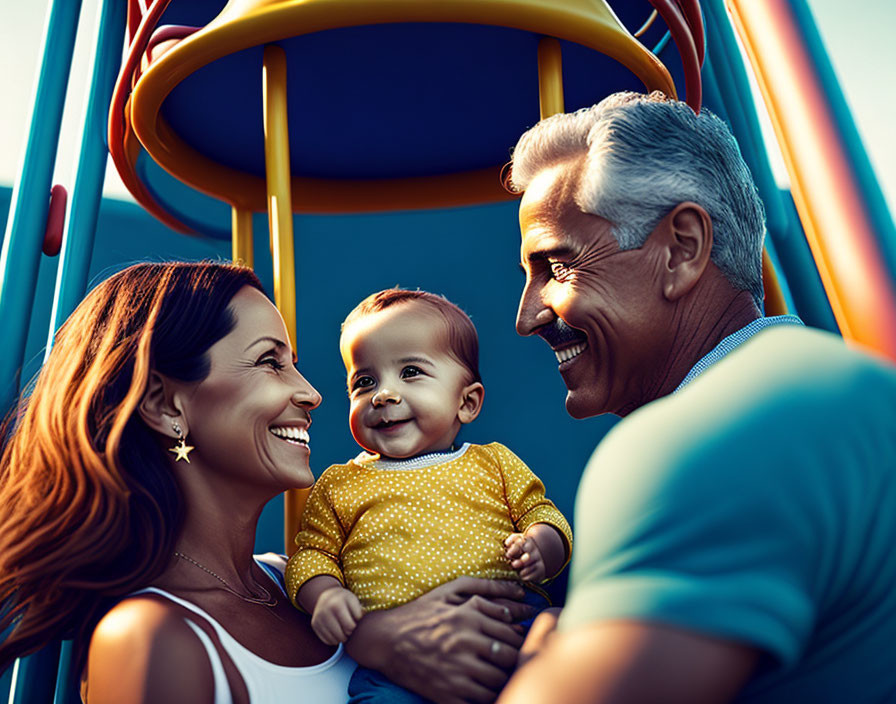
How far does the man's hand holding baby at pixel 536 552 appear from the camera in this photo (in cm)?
215

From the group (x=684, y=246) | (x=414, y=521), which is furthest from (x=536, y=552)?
(x=684, y=246)

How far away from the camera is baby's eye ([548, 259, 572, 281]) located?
2020 mm

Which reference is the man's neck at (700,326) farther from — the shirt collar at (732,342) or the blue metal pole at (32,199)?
A: the blue metal pole at (32,199)

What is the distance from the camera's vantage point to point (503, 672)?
1879 millimetres

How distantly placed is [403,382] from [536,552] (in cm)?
65

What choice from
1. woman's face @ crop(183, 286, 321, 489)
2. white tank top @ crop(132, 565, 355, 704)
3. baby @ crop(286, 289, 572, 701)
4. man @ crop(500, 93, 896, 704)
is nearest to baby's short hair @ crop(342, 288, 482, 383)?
baby @ crop(286, 289, 572, 701)

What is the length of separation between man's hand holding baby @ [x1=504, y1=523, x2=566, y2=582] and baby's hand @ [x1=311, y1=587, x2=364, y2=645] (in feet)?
1.37

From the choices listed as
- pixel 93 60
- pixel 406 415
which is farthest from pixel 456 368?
pixel 93 60

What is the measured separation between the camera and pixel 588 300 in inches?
76.0

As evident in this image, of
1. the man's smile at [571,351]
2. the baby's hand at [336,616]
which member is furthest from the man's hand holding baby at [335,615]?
the man's smile at [571,351]

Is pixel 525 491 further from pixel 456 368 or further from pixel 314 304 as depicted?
pixel 314 304

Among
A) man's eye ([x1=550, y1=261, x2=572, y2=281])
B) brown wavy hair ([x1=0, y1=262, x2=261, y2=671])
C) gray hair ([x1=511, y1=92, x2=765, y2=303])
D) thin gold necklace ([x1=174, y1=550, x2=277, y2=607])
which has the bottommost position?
thin gold necklace ([x1=174, y1=550, x2=277, y2=607])

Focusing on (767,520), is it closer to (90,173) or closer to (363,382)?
(363,382)

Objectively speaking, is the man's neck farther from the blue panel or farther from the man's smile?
the blue panel
